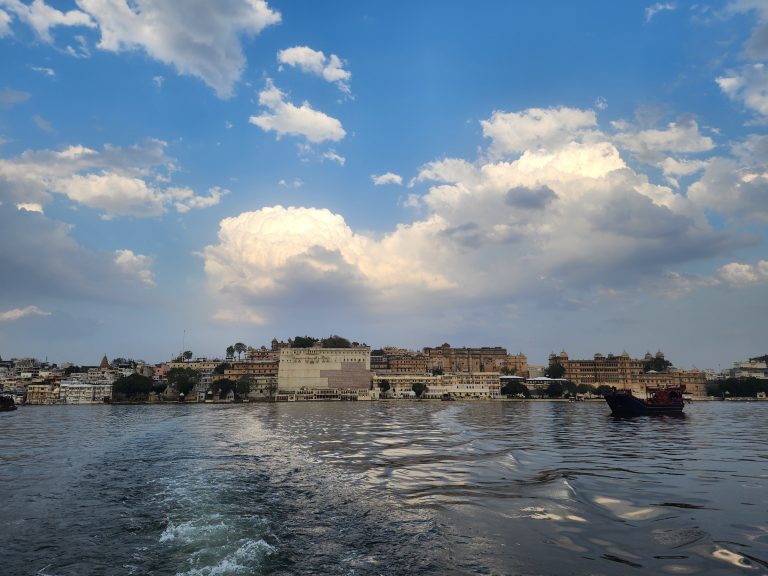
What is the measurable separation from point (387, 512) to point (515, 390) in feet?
540

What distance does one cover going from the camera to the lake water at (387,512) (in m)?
10.7

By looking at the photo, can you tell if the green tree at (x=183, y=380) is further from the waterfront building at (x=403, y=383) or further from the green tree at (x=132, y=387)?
the waterfront building at (x=403, y=383)

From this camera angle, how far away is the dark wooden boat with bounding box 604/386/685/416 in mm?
69375

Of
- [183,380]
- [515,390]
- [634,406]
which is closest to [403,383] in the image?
[515,390]

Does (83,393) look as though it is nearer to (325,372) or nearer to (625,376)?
(325,372)

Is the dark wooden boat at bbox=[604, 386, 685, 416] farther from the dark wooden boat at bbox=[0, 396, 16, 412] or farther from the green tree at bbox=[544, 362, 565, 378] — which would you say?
the green tree at bbox=[544, 362, 565, 378]

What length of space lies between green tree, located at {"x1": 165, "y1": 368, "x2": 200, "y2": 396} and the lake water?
133 m

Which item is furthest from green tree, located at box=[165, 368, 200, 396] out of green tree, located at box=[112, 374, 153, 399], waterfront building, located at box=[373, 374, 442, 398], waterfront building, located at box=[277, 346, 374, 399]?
waterfront building, located at box=[373, 374, 442, 398]

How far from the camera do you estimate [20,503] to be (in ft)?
55.7

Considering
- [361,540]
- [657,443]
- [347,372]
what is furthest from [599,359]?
[361,540]

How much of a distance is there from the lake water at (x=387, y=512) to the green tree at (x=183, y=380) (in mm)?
133448

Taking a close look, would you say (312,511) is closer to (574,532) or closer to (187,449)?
(574,532)

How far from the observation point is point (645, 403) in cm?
7244

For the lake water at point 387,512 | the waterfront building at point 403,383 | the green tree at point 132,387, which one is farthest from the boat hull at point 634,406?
the green tree at point 132,387
